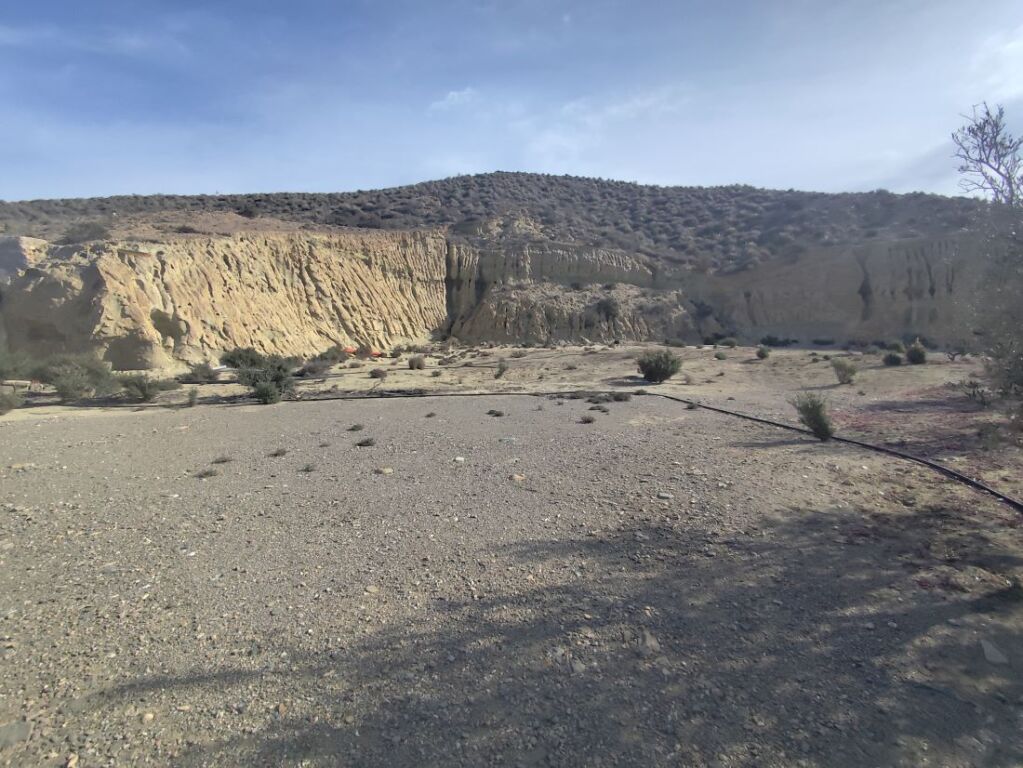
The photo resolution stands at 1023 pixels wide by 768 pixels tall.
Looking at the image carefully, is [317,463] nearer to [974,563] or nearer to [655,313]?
[974,563]

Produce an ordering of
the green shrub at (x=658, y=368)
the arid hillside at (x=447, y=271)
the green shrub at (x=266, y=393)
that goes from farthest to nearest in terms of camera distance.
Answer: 1. the arid hillside at (x=447, y=271)
2. the green shrub at (x=658, y=368)
3. the green shrub at (x=266, y=393)

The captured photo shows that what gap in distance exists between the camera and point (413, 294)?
40500 millimetres

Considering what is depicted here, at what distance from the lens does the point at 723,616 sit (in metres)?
4.21

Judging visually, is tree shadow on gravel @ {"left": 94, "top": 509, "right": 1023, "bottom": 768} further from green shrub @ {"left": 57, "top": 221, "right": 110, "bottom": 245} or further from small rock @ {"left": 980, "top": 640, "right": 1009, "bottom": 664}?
green shrub @ {"left": 57, "top": 221, "right": 110, "bottom": 245}

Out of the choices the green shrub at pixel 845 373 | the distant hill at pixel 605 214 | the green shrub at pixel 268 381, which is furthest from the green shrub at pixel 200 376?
the green shrub at pixel 845 373

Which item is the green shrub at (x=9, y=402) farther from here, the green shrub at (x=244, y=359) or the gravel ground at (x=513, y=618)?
the gravel ground at (x=513, y=618)

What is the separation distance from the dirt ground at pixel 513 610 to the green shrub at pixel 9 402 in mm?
8511

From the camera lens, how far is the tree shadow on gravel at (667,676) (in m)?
2.94

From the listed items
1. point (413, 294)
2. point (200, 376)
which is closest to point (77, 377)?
point (200, 376)

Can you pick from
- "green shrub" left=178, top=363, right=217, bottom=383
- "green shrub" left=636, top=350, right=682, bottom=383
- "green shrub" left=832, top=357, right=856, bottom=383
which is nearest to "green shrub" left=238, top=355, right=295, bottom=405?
"green shrub" left=178, top=363, right=217, bottom=383

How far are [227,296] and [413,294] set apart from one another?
13.6m

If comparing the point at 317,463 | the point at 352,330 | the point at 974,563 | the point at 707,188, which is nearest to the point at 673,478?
the point at 974,563

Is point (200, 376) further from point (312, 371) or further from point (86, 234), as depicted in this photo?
point (86, 234)

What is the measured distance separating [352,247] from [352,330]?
692 centimetres
